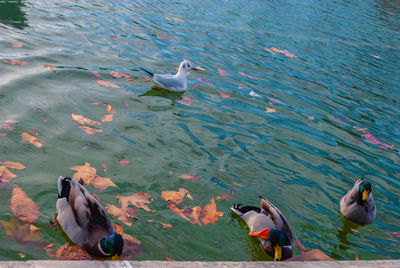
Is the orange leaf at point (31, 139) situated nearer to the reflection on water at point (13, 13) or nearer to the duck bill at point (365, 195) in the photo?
the duck bill at point (365, 195)

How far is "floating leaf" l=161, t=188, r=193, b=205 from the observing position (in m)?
4.77

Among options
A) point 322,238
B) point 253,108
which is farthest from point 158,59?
point 322,238

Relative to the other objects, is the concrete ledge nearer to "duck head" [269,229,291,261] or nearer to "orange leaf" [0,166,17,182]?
"duck head" [269,229,291,261]

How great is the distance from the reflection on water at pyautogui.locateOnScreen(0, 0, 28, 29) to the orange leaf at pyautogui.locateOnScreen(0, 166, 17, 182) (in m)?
6.04

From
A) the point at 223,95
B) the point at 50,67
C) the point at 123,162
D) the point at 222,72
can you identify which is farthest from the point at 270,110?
the point at 50,67

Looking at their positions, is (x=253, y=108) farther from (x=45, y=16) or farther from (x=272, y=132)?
(x=45, y=16)

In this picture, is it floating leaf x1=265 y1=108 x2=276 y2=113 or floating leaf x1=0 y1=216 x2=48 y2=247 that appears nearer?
floating leaf x1=0 y1=216 x2=48 y2=247

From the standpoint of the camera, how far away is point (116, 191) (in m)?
4.68

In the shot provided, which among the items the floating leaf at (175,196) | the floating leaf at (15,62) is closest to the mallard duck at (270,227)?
the floating leaf at (175,196)

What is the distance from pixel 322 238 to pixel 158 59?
6.19m

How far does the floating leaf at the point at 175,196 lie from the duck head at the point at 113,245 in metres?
1.18

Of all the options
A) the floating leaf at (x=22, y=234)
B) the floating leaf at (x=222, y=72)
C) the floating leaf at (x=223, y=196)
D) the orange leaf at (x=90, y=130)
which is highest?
the floating leaf at (x=222, y=72)

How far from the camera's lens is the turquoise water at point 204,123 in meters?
4.69

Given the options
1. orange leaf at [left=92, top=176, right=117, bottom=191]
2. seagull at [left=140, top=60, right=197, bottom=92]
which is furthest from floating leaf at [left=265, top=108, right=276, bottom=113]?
orange leaf at [left=92, top=176, right=117, bottom=191]
